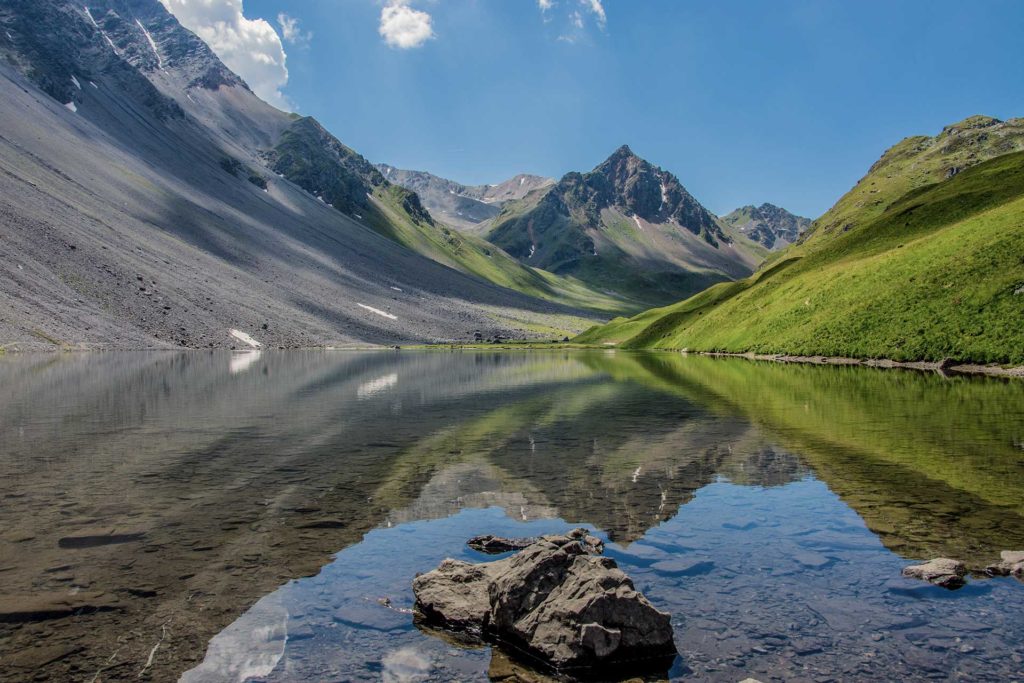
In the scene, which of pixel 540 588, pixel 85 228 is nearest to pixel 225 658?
pixel 540 588

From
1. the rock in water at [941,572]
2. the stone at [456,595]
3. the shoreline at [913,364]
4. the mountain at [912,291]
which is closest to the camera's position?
the stone at [456,595]

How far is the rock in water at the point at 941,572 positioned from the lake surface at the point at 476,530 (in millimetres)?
308

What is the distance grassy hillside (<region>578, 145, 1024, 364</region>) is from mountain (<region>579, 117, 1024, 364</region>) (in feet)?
0.47

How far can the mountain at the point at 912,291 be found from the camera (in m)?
58.6

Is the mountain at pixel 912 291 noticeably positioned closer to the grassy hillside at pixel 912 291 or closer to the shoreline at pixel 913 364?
the grassy hillside at pixel 912 291

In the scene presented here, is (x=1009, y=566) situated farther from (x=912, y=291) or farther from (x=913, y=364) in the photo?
(x=912, y=291)

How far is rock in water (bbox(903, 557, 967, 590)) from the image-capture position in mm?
12523

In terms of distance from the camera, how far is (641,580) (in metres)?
13.3

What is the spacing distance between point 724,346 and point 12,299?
13052cm

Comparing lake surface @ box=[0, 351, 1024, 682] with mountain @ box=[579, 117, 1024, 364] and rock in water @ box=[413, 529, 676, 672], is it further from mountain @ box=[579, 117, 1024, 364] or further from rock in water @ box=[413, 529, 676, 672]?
mountain @ box=[579, 117, 1024, 364]

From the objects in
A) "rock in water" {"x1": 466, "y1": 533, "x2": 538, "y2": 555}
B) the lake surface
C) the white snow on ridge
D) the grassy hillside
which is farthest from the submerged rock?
the white snow on ridge

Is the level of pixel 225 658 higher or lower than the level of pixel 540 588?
lower

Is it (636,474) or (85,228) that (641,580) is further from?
(85,228)

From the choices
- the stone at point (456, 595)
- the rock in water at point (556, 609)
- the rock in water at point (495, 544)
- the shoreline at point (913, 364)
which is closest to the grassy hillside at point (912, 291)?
the shoreline at point (913, 364)
